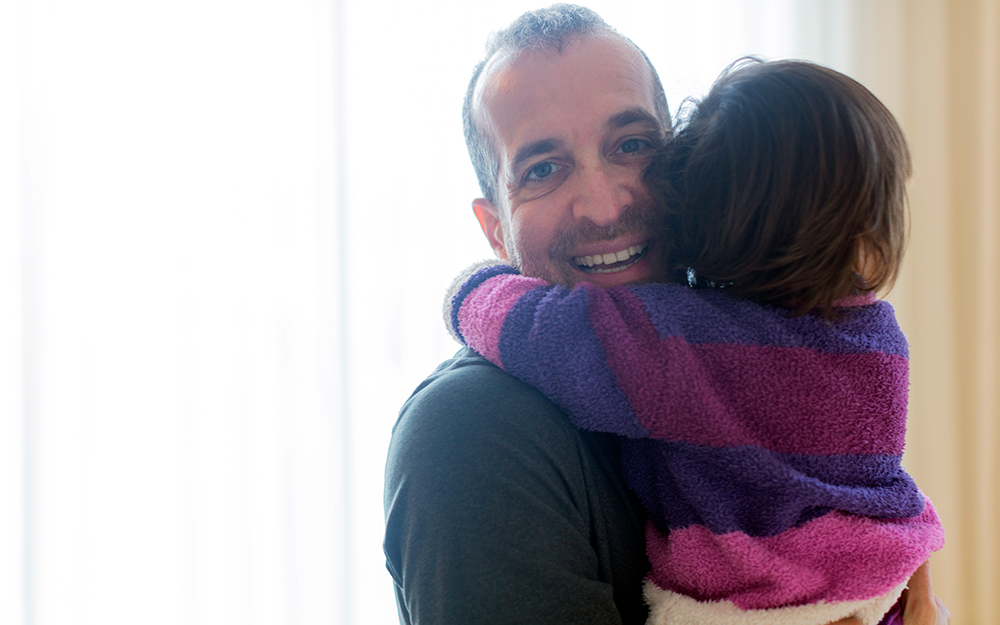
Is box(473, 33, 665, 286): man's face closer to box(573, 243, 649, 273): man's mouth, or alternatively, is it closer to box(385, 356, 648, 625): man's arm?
box(573, 243, 649, 273): man's mouth

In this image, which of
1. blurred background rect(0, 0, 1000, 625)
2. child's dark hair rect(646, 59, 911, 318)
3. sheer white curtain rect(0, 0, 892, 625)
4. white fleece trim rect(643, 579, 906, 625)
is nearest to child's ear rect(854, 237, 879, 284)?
child's dark hair rect(646, 59, 911, 318)

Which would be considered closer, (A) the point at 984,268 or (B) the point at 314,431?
(B) the point at 314,431

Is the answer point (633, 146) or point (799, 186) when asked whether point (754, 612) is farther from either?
point (633, 146)

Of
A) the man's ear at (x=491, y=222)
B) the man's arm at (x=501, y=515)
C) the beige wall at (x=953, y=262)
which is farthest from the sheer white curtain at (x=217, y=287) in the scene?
the beige wall at (x=953, y=262)

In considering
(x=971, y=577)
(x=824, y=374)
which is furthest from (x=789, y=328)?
(x=971, y=577)

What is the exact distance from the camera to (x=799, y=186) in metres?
0.73

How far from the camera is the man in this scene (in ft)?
2.12

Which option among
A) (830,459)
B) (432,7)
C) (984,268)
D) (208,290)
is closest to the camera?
(830,459)

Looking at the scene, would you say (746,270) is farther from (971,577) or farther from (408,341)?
(971,577)

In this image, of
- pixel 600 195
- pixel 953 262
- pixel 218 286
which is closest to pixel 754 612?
pixel 600 195

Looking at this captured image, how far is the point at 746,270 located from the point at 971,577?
244cm

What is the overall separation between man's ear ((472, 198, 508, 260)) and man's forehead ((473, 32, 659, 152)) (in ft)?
0.58

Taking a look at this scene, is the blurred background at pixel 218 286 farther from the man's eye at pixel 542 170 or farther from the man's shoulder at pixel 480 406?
the man's shoulder at pixel 480 406

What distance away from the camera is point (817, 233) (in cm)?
73
